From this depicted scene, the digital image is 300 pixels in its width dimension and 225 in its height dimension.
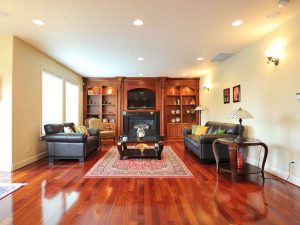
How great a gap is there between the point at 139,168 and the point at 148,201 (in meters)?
1.54

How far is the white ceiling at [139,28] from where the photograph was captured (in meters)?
2.80

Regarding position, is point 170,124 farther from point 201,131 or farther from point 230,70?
point 230,70

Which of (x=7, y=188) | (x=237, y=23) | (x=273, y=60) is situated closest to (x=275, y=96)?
(x=273, y=60)

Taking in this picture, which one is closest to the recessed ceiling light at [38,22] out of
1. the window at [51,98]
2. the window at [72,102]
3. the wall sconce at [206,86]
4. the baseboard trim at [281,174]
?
the window at [51,98]

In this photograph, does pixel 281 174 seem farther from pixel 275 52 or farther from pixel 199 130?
pixel 199 130

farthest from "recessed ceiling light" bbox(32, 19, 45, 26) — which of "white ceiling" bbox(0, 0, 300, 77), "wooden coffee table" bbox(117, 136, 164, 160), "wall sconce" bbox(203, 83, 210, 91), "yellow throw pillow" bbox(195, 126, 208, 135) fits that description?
"wall sconce" bbox(203, 83, 210, 91)

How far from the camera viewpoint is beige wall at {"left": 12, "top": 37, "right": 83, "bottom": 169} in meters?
4.02

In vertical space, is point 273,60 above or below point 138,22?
below

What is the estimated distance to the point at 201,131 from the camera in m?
5.96

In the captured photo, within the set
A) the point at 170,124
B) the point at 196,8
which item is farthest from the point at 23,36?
the point at 170,124

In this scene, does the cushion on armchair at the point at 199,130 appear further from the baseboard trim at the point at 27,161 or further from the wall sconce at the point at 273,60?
the baseboard trim at the point at 27,161

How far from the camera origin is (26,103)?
172 inches

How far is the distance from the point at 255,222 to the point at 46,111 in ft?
17.5

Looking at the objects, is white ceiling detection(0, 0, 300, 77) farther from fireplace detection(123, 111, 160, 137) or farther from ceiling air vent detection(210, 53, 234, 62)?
fireplace detection(123, 111, 160, 137)
